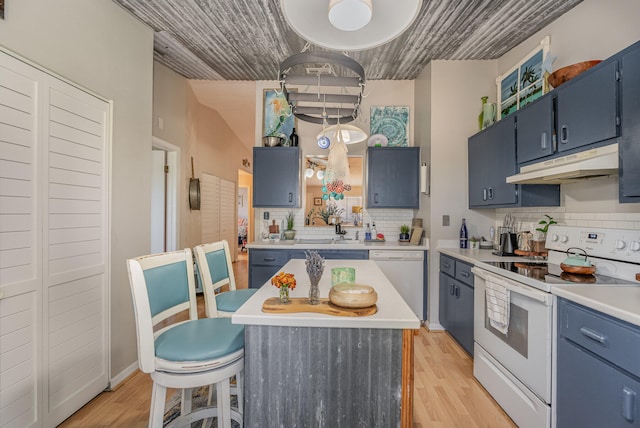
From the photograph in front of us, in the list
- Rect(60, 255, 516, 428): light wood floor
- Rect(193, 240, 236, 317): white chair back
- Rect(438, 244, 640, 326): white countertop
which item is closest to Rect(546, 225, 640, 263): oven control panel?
Rect(438, 244, 640, 326): white countertop

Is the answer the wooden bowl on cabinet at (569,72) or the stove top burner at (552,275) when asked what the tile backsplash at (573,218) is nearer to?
the stove top burner at (552,275)

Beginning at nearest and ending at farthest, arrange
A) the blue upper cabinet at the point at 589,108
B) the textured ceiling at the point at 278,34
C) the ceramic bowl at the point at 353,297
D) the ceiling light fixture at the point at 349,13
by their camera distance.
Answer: the ceiling light fixture at the point at 349,13
the ceramic bowl at the point at 353,297
the blue upper cabinet at the point at 589,108
the textured ceiling at the point at 278,34

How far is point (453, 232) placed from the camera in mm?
3447

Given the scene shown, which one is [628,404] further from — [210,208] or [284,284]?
[210,208]

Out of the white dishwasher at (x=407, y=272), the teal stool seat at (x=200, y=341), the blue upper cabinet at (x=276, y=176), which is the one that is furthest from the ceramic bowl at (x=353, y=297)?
the blue upper cabinet at (x=276, y=176)

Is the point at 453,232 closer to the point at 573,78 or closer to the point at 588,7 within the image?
the point at 573,78

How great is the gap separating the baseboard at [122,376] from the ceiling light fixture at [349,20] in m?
2.73

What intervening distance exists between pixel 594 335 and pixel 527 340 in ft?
1.56

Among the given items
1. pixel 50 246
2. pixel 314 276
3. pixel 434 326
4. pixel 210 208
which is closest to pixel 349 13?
pixel 314 276

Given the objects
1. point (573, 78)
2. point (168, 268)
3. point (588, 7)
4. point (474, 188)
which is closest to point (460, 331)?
point (474, 188)

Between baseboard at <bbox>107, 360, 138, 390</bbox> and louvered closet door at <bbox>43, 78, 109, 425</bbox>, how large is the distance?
2.3 inches

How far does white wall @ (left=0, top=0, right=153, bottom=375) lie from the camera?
1740mm

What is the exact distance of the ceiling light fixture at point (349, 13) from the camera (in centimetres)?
99

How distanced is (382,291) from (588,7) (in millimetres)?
2750
